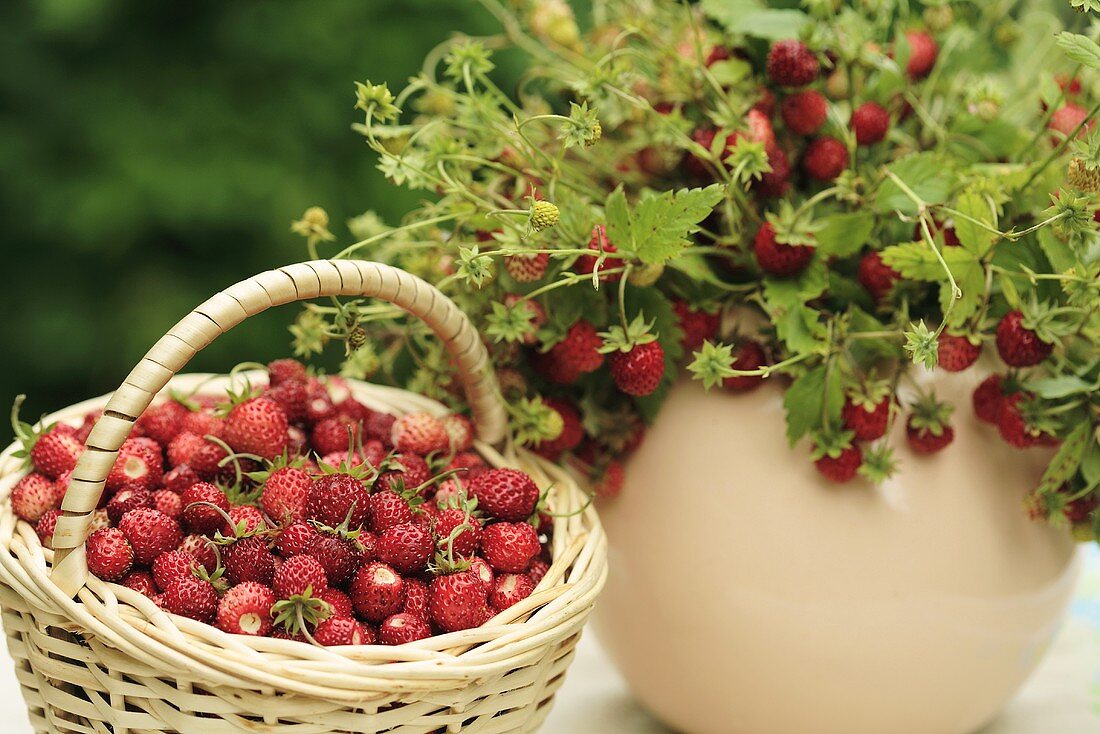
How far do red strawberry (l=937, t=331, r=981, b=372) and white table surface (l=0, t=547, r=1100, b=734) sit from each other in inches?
15.7

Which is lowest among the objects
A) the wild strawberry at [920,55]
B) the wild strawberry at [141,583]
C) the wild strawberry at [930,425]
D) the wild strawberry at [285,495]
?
the wild strawberry at [141,583]

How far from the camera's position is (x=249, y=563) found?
738 mm

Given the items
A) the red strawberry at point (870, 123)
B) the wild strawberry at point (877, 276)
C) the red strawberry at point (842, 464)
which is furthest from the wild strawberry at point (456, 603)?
the red strawberry at point (870, 123)

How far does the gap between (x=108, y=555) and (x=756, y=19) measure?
679 millimetres

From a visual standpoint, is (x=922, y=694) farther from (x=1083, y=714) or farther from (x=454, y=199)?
(x=454, y=199)

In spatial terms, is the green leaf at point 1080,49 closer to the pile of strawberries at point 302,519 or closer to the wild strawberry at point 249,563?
the pile of strawberries at point 302,519

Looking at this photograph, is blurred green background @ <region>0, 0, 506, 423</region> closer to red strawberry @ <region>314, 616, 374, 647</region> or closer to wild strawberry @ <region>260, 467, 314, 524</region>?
wild strawberry @ <region>260, 467, 314, 524</region>

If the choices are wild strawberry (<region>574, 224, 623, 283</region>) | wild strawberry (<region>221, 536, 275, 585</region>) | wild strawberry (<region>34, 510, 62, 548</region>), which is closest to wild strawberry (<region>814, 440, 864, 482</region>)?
wild strawberry (<region>574, 224, 623, 283</region>)

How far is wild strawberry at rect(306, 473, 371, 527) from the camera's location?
0.77 meters

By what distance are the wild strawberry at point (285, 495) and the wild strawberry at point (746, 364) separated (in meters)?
0.36

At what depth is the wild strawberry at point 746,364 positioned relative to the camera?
930 millimetres

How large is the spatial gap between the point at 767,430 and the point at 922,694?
0.25 m

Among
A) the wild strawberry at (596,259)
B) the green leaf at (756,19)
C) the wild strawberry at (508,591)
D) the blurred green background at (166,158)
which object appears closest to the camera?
the wild strawberry at (508,591)

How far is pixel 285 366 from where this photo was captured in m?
0.96
